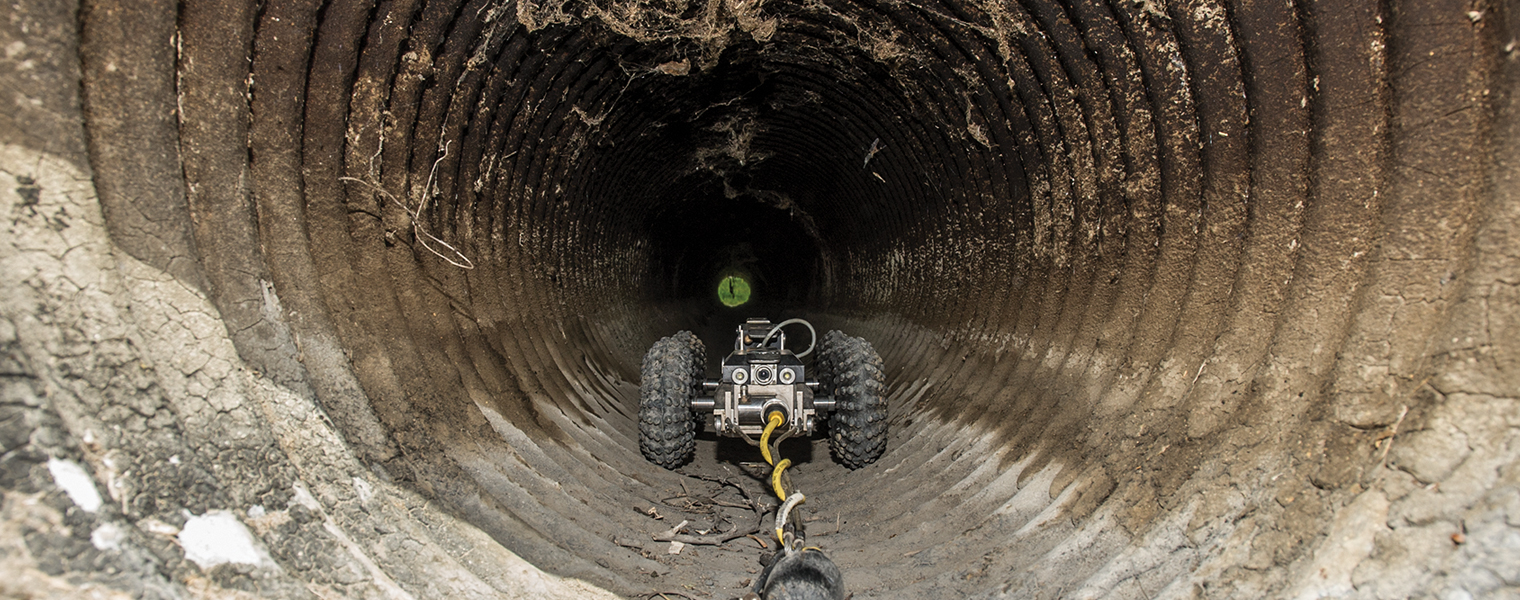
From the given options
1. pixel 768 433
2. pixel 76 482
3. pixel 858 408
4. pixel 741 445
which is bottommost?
pixel 741 445

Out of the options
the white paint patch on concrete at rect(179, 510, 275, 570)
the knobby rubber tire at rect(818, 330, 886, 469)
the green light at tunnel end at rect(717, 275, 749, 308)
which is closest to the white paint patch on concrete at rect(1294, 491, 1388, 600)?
the knobby rubber tire at rect(818, 330, 886, 469)

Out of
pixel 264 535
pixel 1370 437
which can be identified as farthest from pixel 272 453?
pixel 1370 437

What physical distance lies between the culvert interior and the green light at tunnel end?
31.5ft

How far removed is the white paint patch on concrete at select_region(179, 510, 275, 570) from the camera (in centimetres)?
174

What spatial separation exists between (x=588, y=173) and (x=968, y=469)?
3846mm

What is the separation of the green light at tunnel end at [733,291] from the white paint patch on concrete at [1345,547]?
12.7m

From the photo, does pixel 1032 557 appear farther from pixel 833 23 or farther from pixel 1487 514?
pixel 833 23

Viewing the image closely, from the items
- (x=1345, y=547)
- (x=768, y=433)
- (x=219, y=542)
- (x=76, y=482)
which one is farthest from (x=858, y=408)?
(x=76, y=482)

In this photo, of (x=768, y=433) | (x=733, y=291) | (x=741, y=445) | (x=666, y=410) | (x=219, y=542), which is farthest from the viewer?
(x=733, y=291)

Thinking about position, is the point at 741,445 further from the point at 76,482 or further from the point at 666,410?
the point at 76,482

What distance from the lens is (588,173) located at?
5.62 metres

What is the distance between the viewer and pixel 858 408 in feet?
13.1

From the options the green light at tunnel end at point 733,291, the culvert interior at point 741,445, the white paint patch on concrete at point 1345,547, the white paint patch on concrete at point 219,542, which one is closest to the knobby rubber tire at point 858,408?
the culvert interior at point 741,445

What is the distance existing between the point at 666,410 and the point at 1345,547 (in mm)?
3070
